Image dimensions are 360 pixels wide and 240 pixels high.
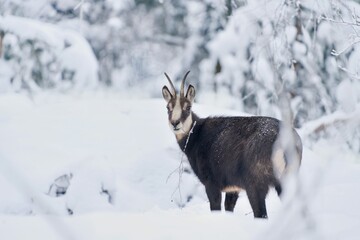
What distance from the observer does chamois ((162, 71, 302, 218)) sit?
5800 mm

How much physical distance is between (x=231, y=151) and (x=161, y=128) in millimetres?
3031

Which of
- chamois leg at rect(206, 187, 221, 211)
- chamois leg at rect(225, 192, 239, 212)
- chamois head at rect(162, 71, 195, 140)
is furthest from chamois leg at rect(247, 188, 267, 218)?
chamois head at rect(162, 71, 195, 140)

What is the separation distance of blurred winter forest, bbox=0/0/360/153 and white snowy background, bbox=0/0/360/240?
0.13 feet

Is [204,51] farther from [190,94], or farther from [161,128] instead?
[190,94]

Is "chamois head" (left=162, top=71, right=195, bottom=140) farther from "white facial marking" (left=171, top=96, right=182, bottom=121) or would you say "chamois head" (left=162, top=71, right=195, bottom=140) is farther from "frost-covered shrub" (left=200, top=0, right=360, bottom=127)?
"frost-covered shrub" (left=200, top=0, right=360, bottom=127)

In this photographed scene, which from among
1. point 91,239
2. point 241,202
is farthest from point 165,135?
point 91,239

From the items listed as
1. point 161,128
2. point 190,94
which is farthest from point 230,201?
point 161,128

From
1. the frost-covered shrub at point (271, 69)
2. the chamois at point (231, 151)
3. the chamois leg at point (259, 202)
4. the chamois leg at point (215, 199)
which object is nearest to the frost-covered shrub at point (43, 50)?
the frost-covered shrub at point (271, 69)

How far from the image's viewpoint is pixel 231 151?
6.24 metres

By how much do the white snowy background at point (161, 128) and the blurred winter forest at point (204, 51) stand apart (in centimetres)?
4

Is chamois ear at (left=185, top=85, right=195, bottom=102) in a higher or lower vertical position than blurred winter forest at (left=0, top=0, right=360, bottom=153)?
higher

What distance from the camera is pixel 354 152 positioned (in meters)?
11.6

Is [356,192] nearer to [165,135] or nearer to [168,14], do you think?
[165,135]

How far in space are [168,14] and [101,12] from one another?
174 cm
